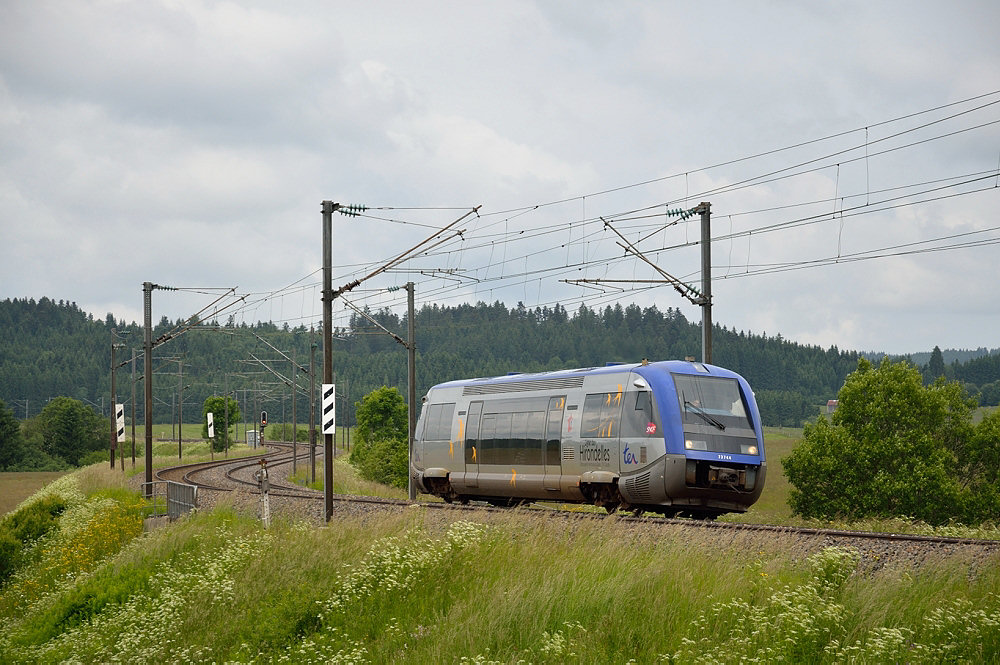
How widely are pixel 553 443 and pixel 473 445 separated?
3668 mm

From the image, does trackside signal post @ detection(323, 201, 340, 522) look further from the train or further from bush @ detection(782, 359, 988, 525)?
bush @ detection(782, 359, 988, 525)

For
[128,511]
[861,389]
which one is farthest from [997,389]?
[128,511]

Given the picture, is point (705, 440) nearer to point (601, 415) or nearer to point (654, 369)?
point (654, 369)

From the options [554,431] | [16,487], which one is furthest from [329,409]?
[16,487]

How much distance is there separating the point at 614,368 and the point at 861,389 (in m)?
18.9

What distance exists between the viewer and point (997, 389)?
160 metres

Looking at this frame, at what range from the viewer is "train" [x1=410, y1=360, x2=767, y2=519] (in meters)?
20.6

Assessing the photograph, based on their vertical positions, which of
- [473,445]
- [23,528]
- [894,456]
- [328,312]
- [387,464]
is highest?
[328,312]

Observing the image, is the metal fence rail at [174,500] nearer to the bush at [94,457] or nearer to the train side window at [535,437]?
the train side window at [535,437]

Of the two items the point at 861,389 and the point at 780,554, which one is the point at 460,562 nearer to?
the point at 780,554

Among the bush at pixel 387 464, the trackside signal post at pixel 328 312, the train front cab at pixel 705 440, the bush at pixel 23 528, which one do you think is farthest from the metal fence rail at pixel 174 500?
the bush at pixel 387 464

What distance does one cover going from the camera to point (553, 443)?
23328mm

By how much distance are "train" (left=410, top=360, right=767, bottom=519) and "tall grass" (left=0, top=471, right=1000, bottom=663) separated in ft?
11.3

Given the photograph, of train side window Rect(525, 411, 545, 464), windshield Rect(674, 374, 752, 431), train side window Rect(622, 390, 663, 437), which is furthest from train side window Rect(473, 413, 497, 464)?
windshield Rect(674, 374, 752, 431)
